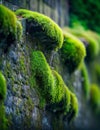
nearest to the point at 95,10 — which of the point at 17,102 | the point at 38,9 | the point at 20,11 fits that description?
the point at 38,9

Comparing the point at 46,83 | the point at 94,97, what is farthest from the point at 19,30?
the point at 94,97

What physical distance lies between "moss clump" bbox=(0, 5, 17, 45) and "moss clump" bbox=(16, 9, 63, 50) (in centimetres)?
83

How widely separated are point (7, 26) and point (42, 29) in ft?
4.18

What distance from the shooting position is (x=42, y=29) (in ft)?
26.4

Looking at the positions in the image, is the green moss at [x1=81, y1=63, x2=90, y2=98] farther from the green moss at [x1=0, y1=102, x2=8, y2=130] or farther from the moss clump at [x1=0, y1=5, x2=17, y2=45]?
the green moss at [x1=0, y1=102, x2=8, y2=130]

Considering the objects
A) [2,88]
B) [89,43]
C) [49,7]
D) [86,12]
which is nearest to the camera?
[2,88]

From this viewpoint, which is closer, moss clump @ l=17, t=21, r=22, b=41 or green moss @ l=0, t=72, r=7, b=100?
green moss @ l=0, t=72, r=7, b=100

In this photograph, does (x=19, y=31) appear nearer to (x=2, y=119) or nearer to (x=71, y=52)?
(x=2, y=119)

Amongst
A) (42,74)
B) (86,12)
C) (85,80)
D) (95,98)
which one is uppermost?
(86,12)

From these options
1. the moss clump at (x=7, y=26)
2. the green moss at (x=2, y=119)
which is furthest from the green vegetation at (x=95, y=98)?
the green moss at (x=2, y=119)

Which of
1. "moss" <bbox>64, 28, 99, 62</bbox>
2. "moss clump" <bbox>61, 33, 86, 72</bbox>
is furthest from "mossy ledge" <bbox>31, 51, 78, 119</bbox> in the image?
"moss" <bbox>64, 28, 99, 62</bbox>

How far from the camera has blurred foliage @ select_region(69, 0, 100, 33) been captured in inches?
594

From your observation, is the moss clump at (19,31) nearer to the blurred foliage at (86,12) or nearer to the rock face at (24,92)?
the rock face at (24,92)

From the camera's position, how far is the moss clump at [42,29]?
7.99m
